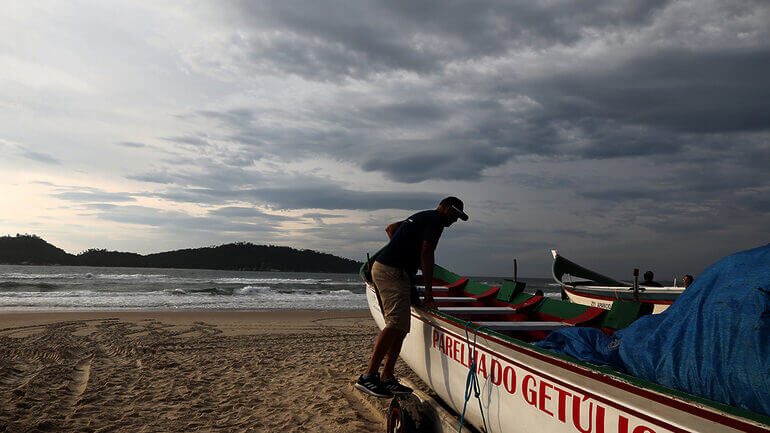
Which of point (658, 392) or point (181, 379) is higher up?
point (658, 392)

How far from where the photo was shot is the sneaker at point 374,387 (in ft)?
13.3

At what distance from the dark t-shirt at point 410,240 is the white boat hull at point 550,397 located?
2.16ft

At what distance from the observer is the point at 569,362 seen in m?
2.21

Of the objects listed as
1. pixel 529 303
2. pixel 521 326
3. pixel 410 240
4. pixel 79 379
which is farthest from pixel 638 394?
pixel 79 379

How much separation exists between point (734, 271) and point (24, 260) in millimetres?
118606

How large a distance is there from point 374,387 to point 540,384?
2.07 meters

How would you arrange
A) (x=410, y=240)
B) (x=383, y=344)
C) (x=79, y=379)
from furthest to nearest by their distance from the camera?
(x=79, y=379) < (x=410, y=240) < (x=383, y=344)

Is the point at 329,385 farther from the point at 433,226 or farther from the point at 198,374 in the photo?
the point at 433,226

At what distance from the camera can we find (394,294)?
4.21 metres

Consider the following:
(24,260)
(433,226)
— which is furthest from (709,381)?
(24,260)

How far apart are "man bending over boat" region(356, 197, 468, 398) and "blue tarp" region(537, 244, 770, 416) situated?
2025mm

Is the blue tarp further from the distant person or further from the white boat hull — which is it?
the distant person

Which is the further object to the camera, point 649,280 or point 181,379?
point 649,280

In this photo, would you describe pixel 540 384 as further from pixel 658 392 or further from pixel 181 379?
pixel 181 379
